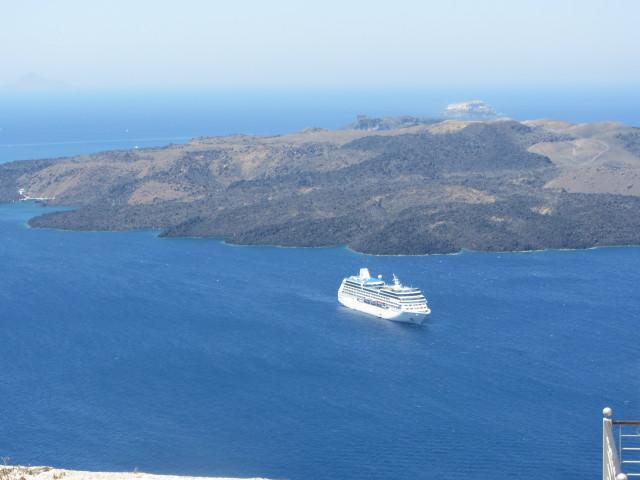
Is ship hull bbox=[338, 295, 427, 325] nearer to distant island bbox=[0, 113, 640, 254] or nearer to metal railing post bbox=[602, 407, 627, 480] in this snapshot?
distant island bbox=[0, 113, 640, 254]

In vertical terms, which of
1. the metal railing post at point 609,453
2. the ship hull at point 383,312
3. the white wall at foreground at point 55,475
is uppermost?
the metal railing post at point 609,453

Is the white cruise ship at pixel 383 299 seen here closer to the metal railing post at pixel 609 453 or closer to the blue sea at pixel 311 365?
the blue sea at pixel 311 365

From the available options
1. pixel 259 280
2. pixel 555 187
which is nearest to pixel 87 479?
pixel 259 280

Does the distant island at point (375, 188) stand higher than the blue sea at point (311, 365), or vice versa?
the distant island at point (375, 188)

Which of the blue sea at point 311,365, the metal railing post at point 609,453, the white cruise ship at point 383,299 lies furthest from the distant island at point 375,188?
the metal railing post at point 609,453

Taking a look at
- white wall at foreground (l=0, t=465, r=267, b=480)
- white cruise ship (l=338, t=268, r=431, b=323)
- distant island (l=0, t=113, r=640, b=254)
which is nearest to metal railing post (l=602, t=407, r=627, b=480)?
white wall at foreground (l=0, t=465, r=267, b=480)

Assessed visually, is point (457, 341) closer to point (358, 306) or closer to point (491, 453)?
point (358, 306)
